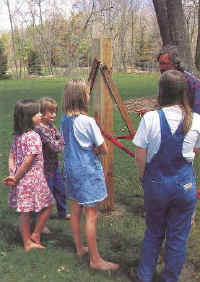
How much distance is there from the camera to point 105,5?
49656mm

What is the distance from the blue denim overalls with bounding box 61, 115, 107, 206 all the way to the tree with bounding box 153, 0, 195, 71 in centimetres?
878

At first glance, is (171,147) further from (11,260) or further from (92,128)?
(11,260)

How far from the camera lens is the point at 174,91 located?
242 centimetres

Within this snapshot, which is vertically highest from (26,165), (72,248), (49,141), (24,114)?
(24,114)

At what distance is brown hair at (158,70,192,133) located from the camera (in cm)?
239

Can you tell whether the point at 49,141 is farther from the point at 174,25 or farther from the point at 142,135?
the point at 174,25

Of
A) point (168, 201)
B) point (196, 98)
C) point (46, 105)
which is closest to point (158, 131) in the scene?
point (168, 201)

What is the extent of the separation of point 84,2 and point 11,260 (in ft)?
164

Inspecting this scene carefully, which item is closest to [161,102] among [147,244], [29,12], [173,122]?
[173,122]

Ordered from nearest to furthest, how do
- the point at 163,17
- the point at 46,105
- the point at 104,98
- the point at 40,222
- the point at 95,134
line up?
the point at 95,134 < the point at 40,222 < the point at 46,105 < the point at 104,98 < the point at 163,17

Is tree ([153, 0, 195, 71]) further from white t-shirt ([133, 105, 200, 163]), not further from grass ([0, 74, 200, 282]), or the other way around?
white t-shirt ([133, 105, 200, 163])

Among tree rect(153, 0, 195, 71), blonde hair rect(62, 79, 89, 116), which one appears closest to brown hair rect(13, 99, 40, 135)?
blonde hair rect(62, 79, 89, 116)

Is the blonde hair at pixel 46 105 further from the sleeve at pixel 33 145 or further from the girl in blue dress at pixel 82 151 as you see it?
the girl in blue dress at pixel 82 151

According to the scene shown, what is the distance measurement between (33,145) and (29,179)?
0.31m
